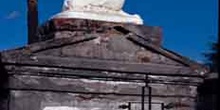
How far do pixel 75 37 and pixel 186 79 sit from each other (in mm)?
1443

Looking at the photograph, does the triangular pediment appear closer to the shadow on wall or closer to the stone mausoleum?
the stone mausoleum

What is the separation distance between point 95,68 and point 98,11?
927 mm

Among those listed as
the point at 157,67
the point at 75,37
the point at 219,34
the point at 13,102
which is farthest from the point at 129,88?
the point at 219,34

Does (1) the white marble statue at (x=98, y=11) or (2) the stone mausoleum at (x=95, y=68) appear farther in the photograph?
(1) the white marble statue at (x=98, y=11)

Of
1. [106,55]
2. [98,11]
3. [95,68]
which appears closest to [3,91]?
[95,68]

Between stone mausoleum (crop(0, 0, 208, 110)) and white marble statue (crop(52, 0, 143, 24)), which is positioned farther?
white marble statue (crop(52, 0, 143, 24))

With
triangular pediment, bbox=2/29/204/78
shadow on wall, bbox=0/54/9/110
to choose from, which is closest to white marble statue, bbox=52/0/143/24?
triangular pediment, bbox=2/29/204/78

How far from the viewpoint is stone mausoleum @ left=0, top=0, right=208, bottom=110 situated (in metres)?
7.29

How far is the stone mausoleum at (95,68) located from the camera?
729 cm

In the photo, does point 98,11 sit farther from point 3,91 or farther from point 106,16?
point 3,91

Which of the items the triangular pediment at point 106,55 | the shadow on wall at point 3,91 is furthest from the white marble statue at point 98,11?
the shadow on wall at point 3,91

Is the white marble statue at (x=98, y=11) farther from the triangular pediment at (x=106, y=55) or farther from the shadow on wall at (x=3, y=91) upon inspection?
the shadow on wall at (x=3, y=91)

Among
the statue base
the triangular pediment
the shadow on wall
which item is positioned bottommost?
the shadow on wall

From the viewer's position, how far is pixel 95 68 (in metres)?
7.47
